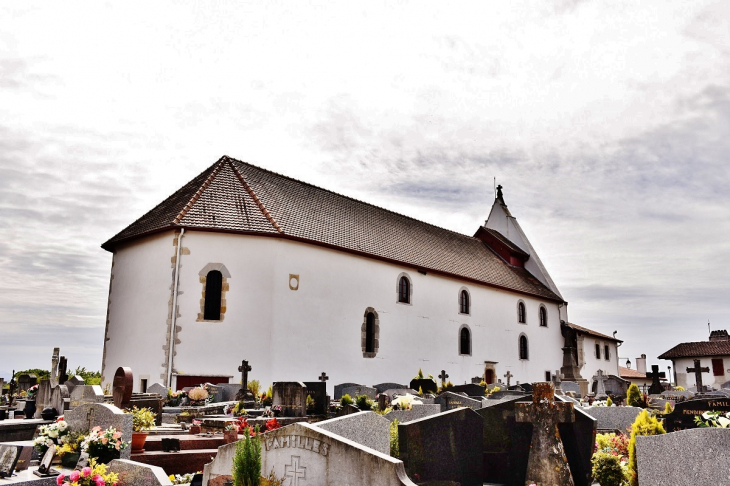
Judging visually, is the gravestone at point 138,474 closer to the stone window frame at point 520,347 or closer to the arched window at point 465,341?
the arched window at point 465,341

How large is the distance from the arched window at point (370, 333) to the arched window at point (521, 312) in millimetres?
11046

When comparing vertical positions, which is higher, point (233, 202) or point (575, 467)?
point (233, 202)

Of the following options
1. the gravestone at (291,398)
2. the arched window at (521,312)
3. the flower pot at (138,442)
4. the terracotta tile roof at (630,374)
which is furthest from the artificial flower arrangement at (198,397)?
the terracotta tile roof at (630,374)

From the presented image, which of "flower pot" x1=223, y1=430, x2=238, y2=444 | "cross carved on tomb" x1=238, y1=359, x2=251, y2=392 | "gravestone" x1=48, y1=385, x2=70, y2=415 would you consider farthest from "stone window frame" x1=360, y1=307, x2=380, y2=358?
"flower pot" x1=223, y1=430, x2=238, y2=444

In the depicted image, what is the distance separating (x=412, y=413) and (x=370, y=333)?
13940mm

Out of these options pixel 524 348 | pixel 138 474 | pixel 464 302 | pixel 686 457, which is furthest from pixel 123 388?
pixel 524 348

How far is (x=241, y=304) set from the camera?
783 inches

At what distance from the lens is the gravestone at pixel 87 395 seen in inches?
358

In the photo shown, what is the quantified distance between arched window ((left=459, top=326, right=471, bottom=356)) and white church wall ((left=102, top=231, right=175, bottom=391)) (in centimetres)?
1376

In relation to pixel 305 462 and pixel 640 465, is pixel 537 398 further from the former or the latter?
pixel 305 462

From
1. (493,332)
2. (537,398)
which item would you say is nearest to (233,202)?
(493,332)

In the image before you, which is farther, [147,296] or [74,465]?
[147,296]

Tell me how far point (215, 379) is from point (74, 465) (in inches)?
467

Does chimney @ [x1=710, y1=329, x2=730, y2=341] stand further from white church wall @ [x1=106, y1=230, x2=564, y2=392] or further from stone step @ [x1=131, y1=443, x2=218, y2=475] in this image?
stone step @ [x1=131, y1=443, x2=218, y2=475]
